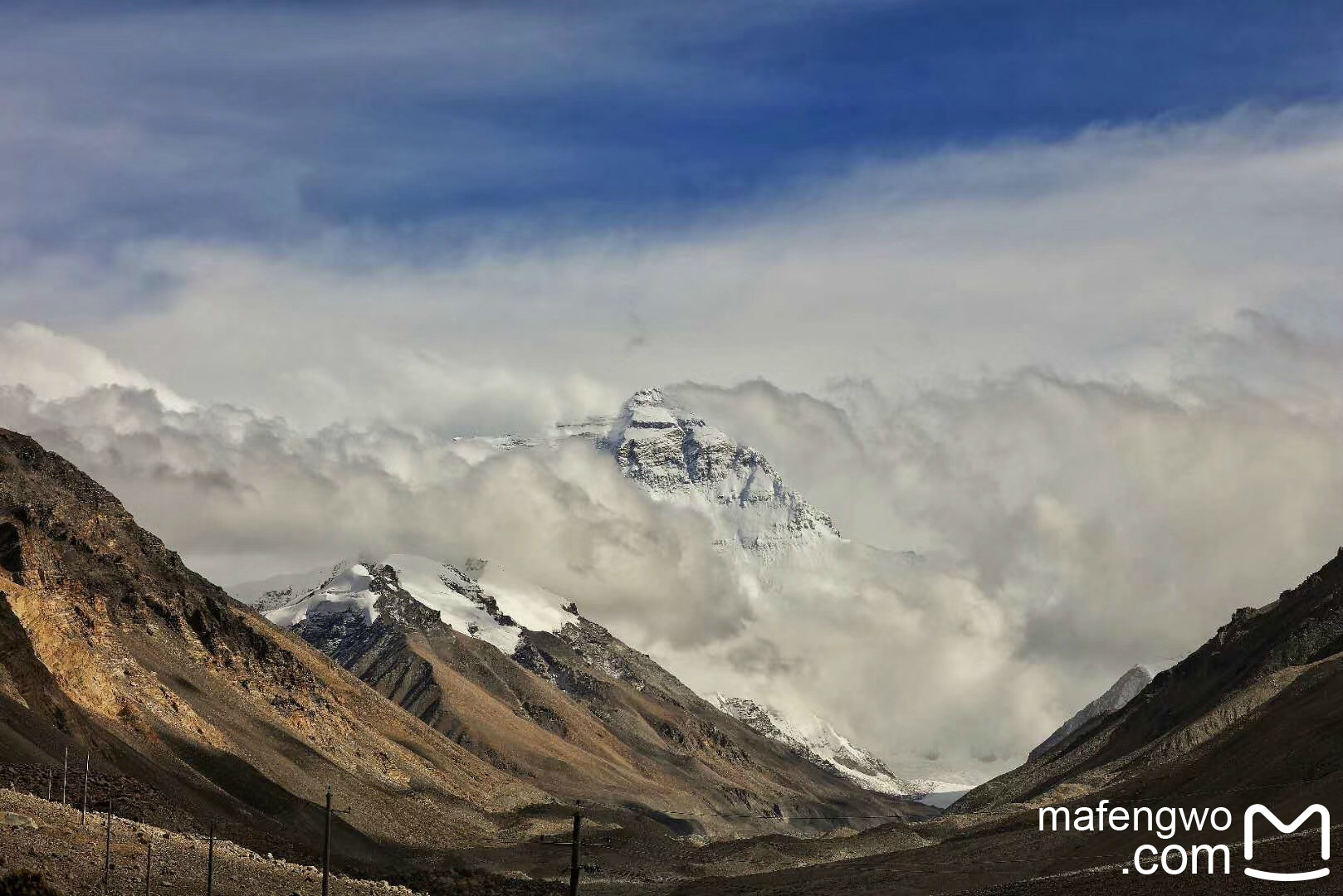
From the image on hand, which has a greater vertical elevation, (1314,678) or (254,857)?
(1314,678)

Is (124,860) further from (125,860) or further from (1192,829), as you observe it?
(1192,829)

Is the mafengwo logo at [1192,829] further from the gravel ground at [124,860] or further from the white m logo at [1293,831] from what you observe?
the gravel ground at [124,860]

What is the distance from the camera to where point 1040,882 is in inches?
4190

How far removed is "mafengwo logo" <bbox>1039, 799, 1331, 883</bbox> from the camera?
3536 inches

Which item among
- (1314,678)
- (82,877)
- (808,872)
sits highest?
(1314,678)

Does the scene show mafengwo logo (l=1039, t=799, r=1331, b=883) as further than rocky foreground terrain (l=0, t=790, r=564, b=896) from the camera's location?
Yes

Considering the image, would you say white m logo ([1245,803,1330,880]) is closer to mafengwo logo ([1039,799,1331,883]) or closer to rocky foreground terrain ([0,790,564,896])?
mafengwo logo ([1039,799,1331,883])

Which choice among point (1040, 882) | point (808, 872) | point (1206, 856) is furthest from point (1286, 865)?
point (808, 872)

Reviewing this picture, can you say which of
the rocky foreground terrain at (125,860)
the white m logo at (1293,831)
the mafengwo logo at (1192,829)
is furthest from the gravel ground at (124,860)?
the white m logo at (1293,831)

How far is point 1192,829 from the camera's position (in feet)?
407

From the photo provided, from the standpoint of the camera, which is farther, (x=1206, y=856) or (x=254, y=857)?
(x=254, y=857)

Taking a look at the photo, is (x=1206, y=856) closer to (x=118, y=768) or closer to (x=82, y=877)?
(x=82, y=877)

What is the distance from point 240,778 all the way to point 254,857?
83181 millimetres

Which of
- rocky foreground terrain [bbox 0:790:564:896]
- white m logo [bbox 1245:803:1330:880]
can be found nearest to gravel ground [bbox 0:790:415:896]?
rocky foreground terrain [bbox 0:790:564:896]
